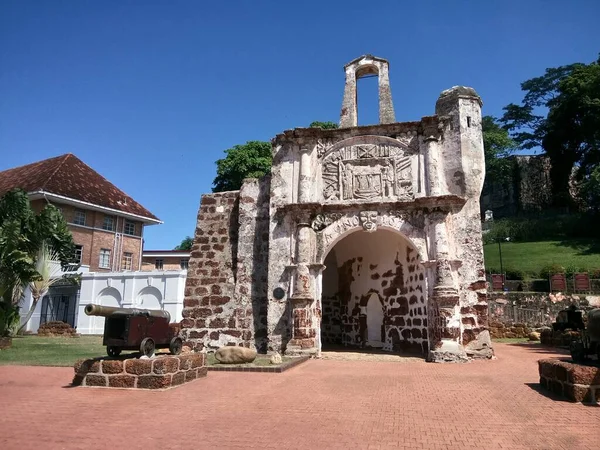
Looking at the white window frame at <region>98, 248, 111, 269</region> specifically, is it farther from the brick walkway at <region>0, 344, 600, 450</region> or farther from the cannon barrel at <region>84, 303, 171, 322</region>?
the cannon barrel at <region>84, 303, 171, 322</region>

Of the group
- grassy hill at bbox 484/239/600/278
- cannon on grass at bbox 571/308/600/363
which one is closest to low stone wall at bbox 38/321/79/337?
cannon on grass at bbox 571/308/600/363

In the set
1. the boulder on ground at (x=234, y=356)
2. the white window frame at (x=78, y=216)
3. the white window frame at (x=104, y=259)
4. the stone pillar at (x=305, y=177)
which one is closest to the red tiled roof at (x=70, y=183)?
the white window frame at (x=78, y=216)

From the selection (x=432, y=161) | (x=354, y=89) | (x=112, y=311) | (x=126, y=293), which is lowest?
(x=112, y=311)

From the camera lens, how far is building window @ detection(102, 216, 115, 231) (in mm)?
29119

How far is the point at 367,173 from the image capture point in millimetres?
12000

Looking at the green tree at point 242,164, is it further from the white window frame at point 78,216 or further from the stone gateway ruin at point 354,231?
the stone gateway ruin at point 354,231

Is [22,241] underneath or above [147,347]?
above

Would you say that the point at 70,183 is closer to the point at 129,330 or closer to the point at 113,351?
the point at 113,351

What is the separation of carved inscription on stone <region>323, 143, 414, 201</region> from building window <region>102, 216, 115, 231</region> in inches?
855

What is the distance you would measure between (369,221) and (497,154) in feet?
130

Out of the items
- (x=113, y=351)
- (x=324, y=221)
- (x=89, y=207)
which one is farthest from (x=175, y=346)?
(x=89, y=207)

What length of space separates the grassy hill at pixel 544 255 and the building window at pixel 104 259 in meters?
26.0

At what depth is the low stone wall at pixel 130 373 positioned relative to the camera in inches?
268

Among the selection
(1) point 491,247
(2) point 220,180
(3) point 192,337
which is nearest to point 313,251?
(3) point 192,337
